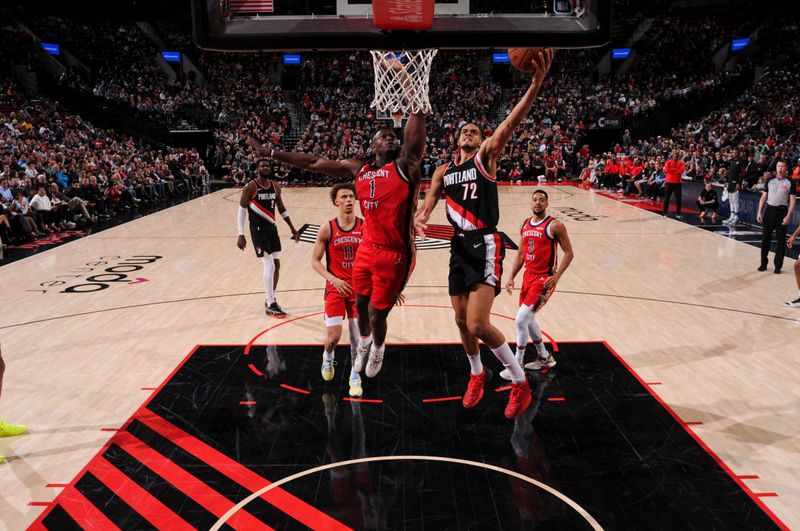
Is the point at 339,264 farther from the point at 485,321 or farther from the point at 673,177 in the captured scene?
the point at 673,177

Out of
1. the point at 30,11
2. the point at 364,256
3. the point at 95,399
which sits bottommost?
the point at 95,399

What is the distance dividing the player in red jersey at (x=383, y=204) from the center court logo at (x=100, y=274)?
5.76 m

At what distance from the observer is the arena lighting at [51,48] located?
94.4ft

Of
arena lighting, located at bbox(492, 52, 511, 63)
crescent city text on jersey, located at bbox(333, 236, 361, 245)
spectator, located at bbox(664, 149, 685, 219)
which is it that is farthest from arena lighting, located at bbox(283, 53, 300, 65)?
crescent city text on jersey, located at bbox(333, 236, 361, 245)

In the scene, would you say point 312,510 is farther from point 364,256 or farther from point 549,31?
point 549,31

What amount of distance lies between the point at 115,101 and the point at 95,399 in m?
23.8

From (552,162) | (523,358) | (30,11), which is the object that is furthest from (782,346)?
(30,11)

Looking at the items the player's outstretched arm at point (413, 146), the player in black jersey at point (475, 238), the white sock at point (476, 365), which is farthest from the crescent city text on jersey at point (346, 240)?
the white sock at point (476, 365)

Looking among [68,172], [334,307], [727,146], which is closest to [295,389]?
[334,307]

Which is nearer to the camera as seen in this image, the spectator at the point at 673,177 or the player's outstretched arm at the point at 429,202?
the player's outstretched arm at the point at 429,202

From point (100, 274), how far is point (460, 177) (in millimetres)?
7420

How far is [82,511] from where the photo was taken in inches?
142

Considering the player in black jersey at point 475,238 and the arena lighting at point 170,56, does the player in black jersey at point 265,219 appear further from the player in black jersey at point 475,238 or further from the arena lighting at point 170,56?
the arena lighting at point 170,56

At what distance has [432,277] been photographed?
9539mm
